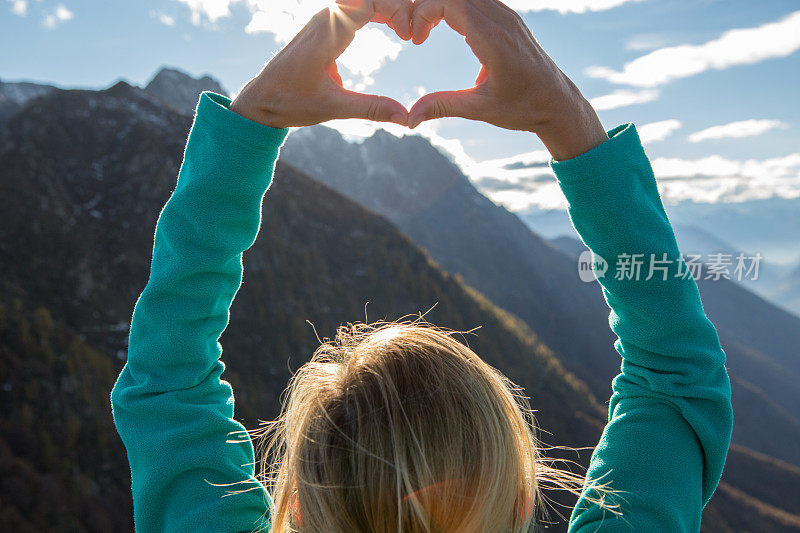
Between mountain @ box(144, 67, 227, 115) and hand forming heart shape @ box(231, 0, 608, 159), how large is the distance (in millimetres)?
119729

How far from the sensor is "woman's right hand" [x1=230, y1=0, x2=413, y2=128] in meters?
1.51

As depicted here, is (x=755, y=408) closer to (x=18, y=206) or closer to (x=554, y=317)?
(x=554, y=317)

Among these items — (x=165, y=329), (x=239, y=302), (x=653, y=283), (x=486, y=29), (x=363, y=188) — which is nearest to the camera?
(x=486, y=29)

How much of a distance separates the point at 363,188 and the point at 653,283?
20013 centimetres

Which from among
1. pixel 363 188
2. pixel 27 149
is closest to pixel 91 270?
pixel 27 149

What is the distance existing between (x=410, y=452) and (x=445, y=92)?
116 centimetres

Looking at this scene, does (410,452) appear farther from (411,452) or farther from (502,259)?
(502,259)

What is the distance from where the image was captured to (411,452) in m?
1.33

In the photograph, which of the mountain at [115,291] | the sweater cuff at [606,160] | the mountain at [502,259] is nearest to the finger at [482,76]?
the sweater cuff at [606,160]

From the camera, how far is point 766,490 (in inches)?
3108

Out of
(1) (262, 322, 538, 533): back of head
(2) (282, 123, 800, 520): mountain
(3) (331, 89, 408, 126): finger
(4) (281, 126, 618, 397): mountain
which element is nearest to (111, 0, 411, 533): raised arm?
(3) (331, 89, 408, 126): finger

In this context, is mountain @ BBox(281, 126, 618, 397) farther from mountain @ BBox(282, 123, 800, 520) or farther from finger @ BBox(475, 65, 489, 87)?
finger @ BBox(475, 65, 489, 87)

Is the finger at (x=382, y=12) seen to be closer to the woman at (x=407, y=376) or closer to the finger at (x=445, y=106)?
the woman at (x=407, y=376)

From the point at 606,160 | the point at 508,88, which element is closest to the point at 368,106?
the point at 508,88
